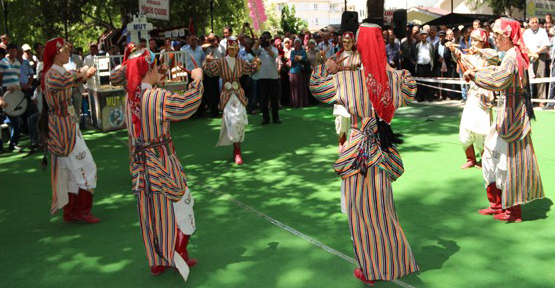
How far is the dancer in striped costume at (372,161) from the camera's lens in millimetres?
4301

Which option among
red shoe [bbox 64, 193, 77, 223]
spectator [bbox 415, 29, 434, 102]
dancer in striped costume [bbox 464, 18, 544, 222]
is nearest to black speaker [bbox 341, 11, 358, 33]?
spectator [bbox 415, 29, 434, 102]

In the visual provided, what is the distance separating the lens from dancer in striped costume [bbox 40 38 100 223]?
608cm

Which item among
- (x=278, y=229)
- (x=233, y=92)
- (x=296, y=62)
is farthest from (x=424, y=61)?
(x=278, y=229)

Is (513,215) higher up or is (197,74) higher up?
(197,74)

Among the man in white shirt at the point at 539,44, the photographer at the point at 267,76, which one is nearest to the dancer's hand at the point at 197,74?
the photographer at the point at 267,76

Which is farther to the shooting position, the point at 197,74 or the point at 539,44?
the point at 539,44

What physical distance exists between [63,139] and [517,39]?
15.2ft

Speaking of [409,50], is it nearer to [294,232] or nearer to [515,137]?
[515,137]

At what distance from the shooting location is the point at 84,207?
6.39 m

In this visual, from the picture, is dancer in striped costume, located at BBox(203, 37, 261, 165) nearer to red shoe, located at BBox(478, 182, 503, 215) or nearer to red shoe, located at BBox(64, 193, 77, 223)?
red shoe, located at BBox(64, 193, 77, 223)

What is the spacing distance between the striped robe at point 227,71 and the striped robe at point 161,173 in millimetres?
4070

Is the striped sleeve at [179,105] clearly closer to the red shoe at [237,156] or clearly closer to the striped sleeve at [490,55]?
the striped sleeve at [490,55]

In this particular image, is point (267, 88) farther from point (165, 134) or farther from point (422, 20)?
point (422, 20)

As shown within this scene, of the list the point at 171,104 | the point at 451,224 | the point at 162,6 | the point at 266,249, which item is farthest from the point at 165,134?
the point at 162,6
